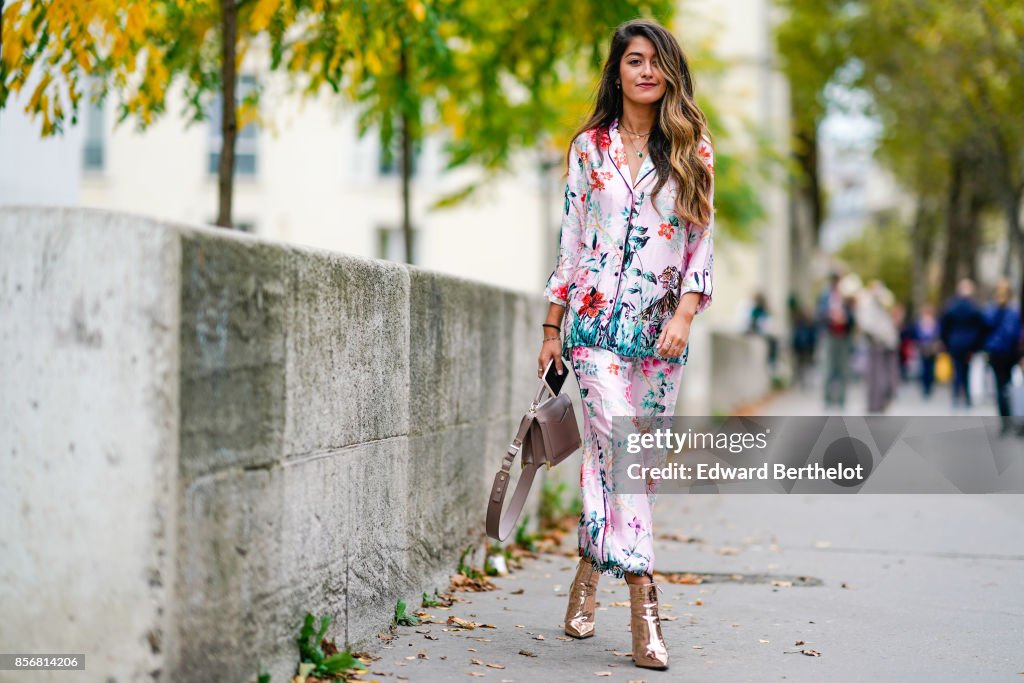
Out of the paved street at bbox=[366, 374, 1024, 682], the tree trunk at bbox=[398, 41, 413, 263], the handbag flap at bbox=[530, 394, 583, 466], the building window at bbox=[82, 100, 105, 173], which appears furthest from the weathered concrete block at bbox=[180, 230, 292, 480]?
the building window at bbox=[82, 100, 105, 173]

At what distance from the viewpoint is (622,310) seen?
4.31 meters

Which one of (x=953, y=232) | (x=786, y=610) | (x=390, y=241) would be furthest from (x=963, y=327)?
(x=390, y=241)

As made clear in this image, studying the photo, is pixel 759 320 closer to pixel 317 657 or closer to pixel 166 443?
pixel 317 657

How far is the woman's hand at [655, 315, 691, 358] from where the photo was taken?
4230mm

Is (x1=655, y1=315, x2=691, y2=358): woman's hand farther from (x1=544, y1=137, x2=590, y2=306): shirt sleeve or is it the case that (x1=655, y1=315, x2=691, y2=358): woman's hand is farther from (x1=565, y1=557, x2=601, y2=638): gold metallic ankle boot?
Result: (x1=565, y1=557, x2=601, y2=638): gold metallic ankle boot

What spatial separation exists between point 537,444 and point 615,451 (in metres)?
0.33

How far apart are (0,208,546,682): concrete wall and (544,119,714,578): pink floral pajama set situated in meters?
0.85

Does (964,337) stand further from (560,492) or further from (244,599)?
(244,599)

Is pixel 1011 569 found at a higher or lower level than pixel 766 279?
lower

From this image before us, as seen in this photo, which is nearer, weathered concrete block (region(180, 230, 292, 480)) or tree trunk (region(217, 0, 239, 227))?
weathered concrete block (region(180, 230, 292, 480))

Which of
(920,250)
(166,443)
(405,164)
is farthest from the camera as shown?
(920,250)

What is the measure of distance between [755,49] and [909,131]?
6247 mm

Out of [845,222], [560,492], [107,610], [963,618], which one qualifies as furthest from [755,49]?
[845,222]

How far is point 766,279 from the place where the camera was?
37375 millimetres
